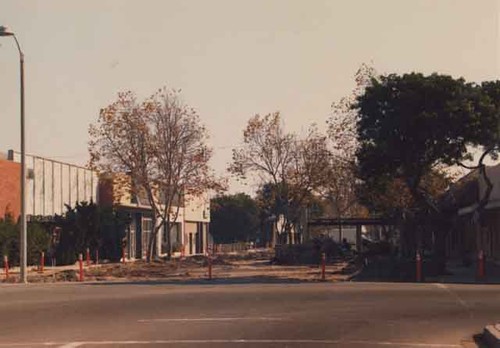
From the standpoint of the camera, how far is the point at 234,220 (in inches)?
5492

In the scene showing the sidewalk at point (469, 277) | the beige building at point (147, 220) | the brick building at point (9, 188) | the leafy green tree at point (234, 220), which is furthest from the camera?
the leafy green tree at point (234, 220)

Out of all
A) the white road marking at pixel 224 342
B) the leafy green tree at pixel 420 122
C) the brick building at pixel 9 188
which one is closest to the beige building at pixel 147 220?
the brick building at pixel 9 188

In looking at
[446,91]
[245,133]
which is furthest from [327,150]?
[446,91]

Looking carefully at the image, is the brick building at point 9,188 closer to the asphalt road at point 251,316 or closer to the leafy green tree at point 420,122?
the leafy green tree at point 420,122

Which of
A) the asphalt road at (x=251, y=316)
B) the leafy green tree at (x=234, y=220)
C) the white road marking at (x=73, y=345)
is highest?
the leafy green tree at (x=234, y=220)

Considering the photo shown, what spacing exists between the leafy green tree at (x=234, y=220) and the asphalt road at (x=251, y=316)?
10955 centimetres

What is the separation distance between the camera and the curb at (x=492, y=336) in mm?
13920

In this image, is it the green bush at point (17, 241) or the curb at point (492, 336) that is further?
the green bush at point (17, 241)

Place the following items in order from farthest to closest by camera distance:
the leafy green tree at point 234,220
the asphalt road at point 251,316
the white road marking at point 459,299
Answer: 1. the leafy green tree at point 234,220
2. the white road marking at point 459,299
3. the asphalt road at point 251,316

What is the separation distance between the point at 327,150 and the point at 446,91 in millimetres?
30178

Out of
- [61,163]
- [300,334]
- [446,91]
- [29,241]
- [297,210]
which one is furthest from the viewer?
[297,210]

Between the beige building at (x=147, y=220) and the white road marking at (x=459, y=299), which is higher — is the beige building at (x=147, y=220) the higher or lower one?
the higher one

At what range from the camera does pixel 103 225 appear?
194 ft

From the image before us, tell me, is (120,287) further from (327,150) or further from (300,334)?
(327,150)
